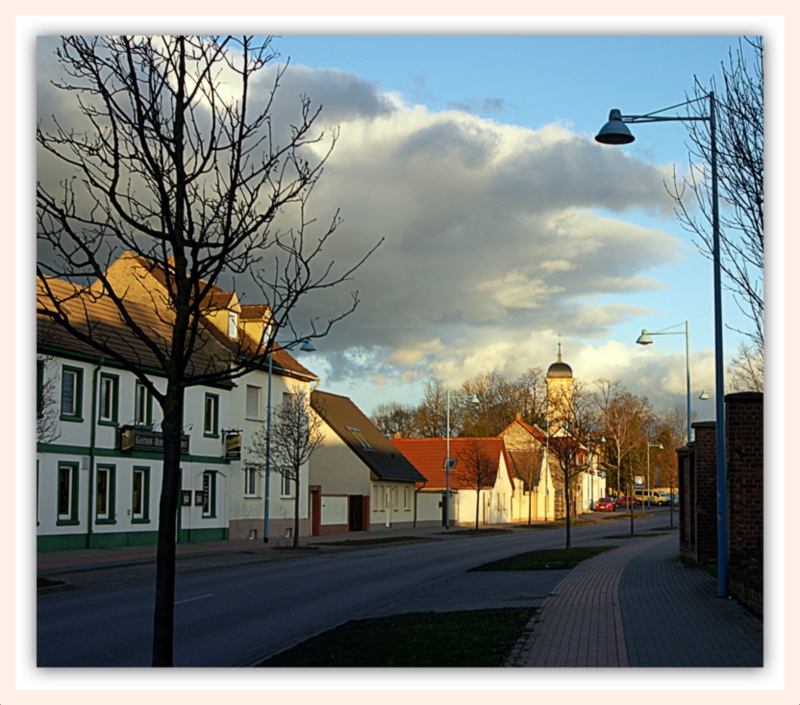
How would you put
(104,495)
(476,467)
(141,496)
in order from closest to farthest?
1. (104,495)
2. (141,496)
3. (476,467)

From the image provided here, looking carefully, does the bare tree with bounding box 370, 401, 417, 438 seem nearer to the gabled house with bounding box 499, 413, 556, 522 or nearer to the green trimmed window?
the gabled house with bounding box 499, 413, 556, 522

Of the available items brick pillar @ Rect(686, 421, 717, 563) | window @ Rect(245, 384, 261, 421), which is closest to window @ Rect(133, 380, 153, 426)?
window @ Rect(245, 384, 261, 421)

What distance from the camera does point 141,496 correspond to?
3366cm

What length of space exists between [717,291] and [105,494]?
22750 mm

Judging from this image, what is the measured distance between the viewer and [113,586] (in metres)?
20.8

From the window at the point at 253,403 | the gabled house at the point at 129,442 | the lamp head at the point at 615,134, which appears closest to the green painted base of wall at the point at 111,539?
the gabled house at the point at 129,442

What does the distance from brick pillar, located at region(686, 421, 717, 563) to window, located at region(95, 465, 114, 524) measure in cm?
1875

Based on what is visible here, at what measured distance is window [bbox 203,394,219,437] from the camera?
37750mm

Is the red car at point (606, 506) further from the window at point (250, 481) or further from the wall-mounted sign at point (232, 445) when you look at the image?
the wall-mounted sign at point (232, 445)

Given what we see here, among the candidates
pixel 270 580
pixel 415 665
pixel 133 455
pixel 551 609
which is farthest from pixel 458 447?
pixel 415 665

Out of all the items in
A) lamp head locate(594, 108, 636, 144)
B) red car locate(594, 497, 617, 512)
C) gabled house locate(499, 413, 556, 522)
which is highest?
lamp head locate(594, 108, 636, 144)

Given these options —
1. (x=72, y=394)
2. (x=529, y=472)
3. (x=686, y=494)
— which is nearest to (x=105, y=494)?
(x=72, y=394)

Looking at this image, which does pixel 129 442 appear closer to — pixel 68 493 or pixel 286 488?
pixel 68 493
